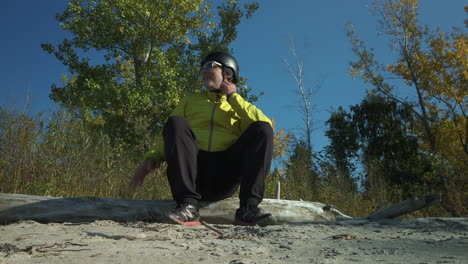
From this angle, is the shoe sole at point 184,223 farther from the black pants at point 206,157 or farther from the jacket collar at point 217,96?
the jacket collar at point 217,96

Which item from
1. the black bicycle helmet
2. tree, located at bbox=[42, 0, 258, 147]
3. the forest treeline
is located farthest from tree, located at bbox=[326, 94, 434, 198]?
the black bicycle helmet

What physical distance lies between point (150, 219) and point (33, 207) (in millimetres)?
927

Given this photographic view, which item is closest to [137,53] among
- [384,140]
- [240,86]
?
[240,86]

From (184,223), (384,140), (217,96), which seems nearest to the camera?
(184,223)

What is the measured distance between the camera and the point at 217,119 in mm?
3109

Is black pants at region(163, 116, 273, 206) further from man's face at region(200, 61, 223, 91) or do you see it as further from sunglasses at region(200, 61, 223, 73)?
sunglasses at region(200, 61, 223, 73)

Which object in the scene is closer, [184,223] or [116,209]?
[184,223]

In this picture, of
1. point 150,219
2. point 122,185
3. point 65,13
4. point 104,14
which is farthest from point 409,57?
point 150,219

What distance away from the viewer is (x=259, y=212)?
2.82m

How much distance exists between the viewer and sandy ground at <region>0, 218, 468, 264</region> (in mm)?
1733

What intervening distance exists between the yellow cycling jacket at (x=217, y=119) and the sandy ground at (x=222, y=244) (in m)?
0.70

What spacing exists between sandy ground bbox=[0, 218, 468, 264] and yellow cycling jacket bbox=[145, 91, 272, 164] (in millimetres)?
703

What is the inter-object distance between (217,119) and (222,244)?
1.29 meters

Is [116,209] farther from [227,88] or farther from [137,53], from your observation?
[137,53]
